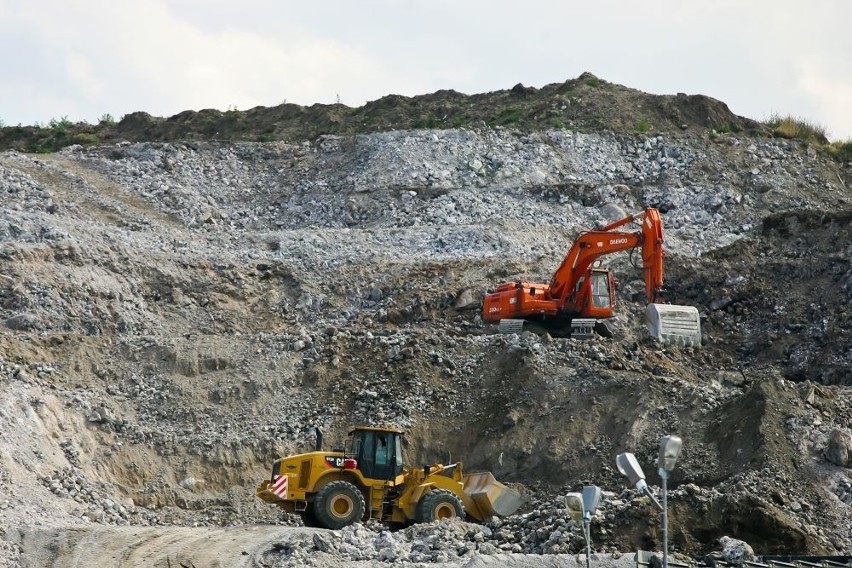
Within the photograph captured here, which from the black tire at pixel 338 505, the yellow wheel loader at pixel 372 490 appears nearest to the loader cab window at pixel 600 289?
the yellow wheel loader at pixel 372 490

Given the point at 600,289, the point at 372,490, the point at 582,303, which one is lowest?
the point at 372,490

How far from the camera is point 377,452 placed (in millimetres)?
21719

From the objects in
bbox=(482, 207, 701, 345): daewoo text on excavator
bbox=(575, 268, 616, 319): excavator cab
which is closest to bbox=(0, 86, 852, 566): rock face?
bbox=(482, 207, 701, 345): daewoo text on excavator

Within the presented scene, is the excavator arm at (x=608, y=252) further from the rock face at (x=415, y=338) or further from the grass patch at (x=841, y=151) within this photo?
the grass patch at (x=841, y=151)

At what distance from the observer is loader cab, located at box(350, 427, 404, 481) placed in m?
21.7

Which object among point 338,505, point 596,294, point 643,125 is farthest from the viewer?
point 643,125

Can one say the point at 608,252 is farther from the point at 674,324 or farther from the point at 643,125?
the point at 643,125

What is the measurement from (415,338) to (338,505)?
6.44 meters

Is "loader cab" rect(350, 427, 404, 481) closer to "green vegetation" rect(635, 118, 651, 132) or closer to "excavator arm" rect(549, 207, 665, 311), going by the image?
"excavator arm" rect(549, 207, 665, 311)

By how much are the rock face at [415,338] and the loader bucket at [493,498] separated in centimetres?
30

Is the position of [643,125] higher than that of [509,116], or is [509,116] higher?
[509,116]

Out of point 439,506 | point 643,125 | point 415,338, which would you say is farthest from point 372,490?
point 643,125

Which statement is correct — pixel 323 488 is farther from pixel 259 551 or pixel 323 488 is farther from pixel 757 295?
pixel 757 295

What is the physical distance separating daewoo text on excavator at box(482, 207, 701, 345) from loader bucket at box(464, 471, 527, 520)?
6.47 meters
